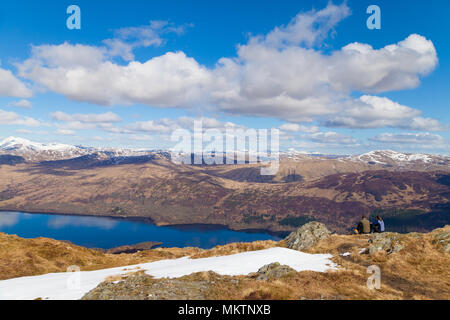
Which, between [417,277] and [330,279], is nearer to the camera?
[330,279]

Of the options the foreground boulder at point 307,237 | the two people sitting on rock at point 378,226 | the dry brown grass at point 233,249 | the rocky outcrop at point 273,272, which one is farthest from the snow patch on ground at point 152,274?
the two people sitting on rock at point 378,226

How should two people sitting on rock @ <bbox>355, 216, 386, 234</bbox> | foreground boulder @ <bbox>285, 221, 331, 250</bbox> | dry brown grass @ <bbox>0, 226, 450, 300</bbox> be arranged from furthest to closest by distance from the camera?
two people sitting on rock @ <bbox>355, 216, 386, 234</bbox> < foreground boulder @ <bbox>285, 221, 331, 250</bbox> < dry brown grass @ <bbox>0, 226, 450, 300</bbox>

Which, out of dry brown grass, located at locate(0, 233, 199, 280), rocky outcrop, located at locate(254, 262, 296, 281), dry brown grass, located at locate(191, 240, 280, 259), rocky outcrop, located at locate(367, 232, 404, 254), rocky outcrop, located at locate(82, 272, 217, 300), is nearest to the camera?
rocky outcrop, located at locate(82, 272, 217, 300)

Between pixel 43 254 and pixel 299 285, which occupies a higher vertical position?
pixel 299 285

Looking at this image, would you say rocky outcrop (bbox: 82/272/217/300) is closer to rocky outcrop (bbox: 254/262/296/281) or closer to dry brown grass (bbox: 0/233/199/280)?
rocky outcrop (bbox: 254/262/296/281)

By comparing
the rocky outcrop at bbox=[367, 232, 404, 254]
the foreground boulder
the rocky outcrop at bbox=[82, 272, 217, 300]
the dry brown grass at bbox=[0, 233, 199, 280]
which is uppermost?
the rocky outcrop at bbox=[82, 272, 217, 300]

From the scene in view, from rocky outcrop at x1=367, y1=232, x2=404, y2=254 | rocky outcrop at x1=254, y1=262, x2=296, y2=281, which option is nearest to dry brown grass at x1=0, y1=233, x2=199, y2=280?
rocky outcrop at x1=254, y1=262, x2=296, y2=281
